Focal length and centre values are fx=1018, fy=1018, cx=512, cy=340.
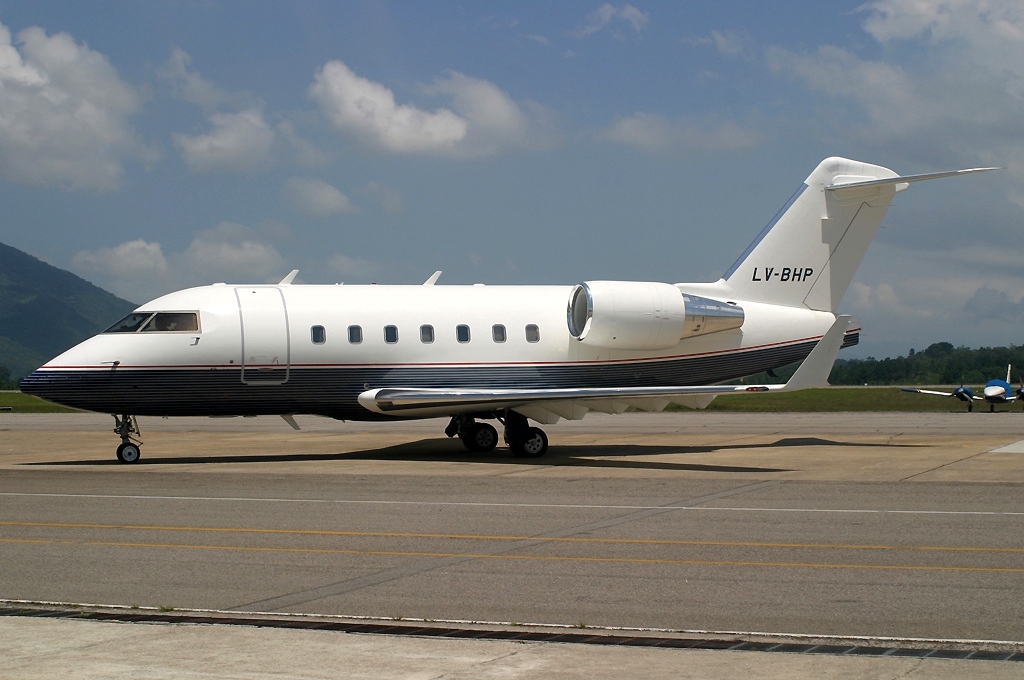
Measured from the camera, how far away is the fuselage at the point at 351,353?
21234 millimetres

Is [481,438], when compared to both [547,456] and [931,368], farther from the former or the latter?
[931,368]

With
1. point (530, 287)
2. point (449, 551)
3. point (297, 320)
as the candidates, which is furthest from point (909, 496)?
point (297, 320)

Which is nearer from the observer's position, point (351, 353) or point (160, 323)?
point (160, 323)

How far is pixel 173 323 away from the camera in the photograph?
2164cm

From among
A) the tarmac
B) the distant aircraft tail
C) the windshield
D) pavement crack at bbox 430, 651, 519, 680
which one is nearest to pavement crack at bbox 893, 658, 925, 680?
the tarmac

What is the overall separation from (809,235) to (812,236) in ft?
0.28

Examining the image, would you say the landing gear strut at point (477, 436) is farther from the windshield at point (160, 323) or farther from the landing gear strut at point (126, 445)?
the landing gear strut at point (126, 445)

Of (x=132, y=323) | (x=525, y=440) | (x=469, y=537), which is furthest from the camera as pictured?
(x=525, y=440)

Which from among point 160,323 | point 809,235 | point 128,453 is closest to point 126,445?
point 128,453

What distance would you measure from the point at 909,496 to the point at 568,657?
411 inches

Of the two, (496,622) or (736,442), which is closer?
(496,622)

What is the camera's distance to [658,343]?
2394 cm

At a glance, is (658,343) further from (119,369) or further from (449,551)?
(449,551)

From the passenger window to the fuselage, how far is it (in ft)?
0.24
